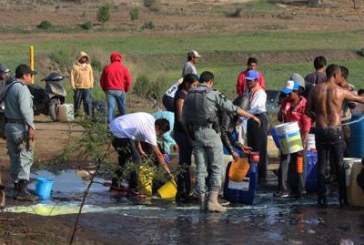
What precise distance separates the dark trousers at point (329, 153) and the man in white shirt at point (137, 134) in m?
1.91

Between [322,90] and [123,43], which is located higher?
[322,90]

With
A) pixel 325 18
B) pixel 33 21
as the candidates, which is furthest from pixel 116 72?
pixel 325 18

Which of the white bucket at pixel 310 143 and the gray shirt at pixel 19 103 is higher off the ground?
the gray shirt at pixel 19 103

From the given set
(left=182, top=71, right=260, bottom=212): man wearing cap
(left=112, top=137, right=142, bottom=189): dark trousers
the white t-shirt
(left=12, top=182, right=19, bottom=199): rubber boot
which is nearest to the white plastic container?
(left=182, top=71, right=260, bottom=212): man wearing cap

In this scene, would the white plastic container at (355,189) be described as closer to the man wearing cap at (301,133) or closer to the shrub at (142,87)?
the man wearing cap at (301,133)

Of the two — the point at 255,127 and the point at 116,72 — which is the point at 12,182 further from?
the point at 116,72

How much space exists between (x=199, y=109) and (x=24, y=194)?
261 cm

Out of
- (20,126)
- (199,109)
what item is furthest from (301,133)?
(20,126)

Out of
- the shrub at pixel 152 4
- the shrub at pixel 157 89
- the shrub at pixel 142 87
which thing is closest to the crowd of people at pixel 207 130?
the shrub at pixel 157 89

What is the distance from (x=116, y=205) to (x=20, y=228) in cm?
299

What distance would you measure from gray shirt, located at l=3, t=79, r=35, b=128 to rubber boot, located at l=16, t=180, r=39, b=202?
0.80 metres

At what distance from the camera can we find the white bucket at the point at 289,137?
13.0 metres

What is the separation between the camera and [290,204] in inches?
502

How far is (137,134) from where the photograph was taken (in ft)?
40.9
